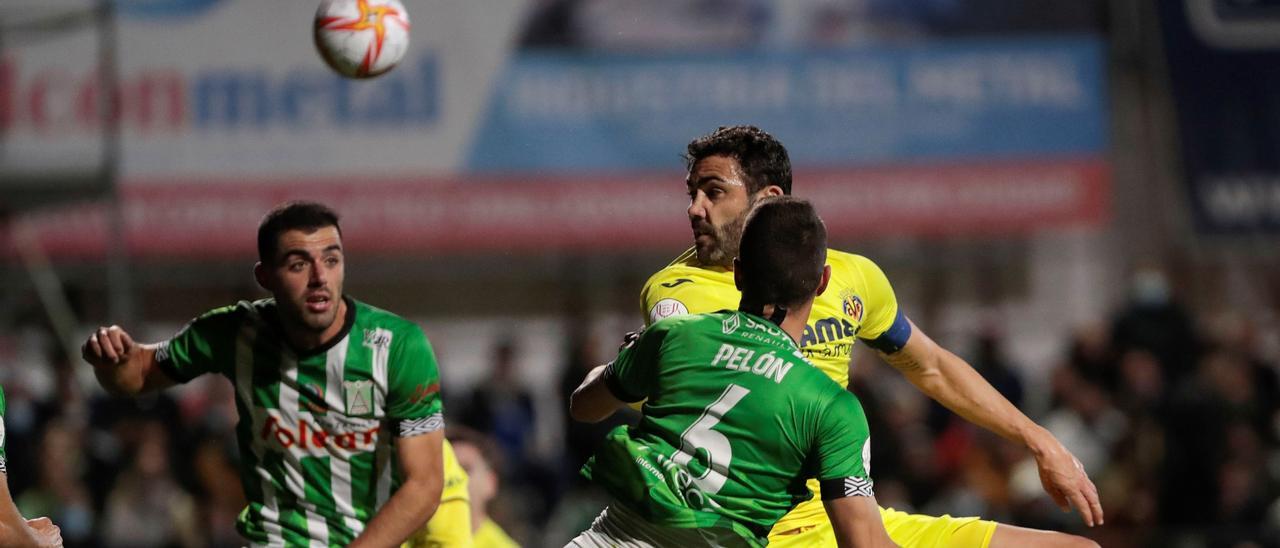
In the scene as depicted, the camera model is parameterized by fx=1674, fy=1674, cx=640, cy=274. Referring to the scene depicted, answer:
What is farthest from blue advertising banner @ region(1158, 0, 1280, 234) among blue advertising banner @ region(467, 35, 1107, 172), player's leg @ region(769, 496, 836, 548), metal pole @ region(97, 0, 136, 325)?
player's leg @ region(769, 496, 836, 548)

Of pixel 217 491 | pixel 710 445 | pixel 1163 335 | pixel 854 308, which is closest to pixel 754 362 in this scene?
pixel 710 445

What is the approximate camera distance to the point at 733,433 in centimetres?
476

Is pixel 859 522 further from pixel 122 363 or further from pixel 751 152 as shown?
pixel 122 363

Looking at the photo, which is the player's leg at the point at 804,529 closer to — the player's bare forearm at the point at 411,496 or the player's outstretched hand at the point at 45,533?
the player's bare forearm at the point at 411,496

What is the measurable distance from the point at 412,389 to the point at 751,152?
142cm

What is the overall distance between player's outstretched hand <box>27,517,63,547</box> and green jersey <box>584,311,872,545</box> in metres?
1.93

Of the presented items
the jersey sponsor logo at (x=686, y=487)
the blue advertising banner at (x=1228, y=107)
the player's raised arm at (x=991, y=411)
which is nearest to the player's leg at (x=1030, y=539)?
the player's raised arm at (x=991, y=411)

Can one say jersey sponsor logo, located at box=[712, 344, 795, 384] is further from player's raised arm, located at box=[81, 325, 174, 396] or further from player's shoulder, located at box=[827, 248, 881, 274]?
player's raised arm, located at box=[81, 325, 174, 396]

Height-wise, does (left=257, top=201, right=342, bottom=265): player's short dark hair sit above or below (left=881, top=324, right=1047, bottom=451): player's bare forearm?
above


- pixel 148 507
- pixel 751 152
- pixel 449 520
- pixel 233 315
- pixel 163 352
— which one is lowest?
pixel 148 507

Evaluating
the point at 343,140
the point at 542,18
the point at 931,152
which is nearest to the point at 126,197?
the point at 343,140

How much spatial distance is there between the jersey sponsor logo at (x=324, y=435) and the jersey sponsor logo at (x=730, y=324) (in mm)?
1570

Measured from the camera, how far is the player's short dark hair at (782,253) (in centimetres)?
480

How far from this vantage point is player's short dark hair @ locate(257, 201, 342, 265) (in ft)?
19.0
